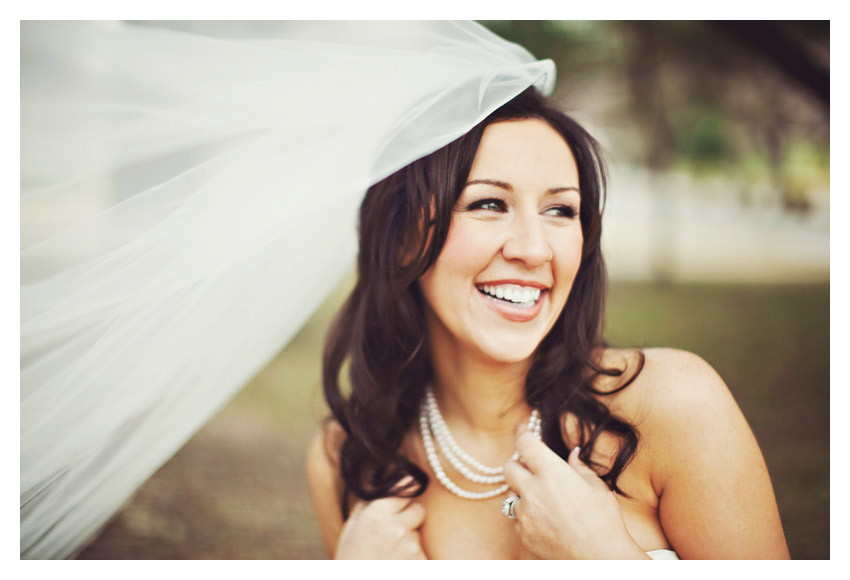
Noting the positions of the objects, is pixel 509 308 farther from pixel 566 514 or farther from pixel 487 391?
pixel 566 514

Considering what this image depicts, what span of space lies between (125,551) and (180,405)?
1.84 m

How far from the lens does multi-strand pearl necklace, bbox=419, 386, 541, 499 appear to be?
1.65m

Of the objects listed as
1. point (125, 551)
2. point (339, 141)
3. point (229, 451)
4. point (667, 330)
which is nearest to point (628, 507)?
point (339, 141)

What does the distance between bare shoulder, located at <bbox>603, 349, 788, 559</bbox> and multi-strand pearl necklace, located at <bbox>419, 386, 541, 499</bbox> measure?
0.32 meters

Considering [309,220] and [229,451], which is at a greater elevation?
[309,220]

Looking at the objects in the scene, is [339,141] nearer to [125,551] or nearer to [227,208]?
[227,208]

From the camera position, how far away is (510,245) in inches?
56.1

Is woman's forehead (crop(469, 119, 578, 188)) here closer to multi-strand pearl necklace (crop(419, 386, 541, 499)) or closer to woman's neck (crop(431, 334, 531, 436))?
woman's neck (crop(431, 334, 531, 436))

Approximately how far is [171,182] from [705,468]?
147cm

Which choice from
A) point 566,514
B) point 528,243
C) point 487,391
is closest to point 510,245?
point 528,243

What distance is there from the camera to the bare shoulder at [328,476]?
192cm

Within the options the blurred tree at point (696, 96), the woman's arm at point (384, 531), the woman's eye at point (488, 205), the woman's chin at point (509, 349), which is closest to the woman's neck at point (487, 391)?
the woman's chin at point (509, 349)

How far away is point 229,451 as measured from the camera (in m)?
4.46
